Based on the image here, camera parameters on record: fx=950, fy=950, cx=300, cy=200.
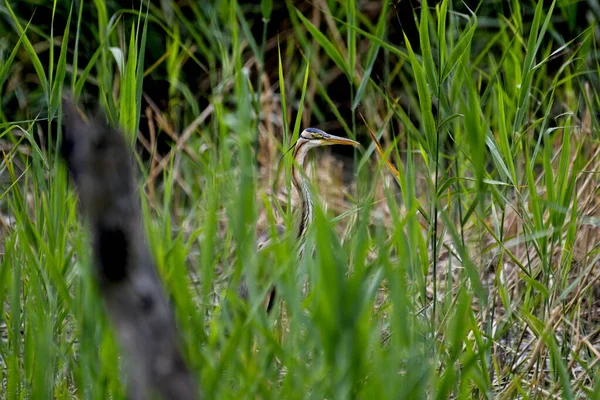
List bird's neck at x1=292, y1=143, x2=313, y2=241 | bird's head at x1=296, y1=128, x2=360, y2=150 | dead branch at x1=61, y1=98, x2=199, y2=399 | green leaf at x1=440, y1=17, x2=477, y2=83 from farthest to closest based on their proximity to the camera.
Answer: bird's head at x1=296, y1=128, x2=360, y2=150 → bird's neck at x1=292, y1=143, x2=313, y2=241 → green leaf at x1=440, y1=17, x2=477, y2=83 → dead branch at x1=61, y1=98, x2=199, y2=399

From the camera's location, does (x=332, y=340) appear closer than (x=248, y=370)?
Yes

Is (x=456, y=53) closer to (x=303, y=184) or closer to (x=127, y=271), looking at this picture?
(x=303, y=184)

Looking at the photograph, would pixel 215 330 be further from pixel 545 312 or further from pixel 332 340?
pixel 545 312

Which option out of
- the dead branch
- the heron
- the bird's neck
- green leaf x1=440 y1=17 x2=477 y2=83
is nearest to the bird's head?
the heron

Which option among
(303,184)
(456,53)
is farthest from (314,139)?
(456,53)

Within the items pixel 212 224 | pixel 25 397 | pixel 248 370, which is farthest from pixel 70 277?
pixel 248 370

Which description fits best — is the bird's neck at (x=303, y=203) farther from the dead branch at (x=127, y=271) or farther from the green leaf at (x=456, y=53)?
the dead branch at (x=127, y=271)

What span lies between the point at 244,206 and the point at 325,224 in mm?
247

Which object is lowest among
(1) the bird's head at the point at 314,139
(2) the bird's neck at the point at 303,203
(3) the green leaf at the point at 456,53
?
(2) the bird's neck at the point at 303,203

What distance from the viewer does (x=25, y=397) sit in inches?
65.0

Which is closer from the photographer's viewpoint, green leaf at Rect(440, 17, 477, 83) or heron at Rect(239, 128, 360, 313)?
green leaf at Rect(440, 17, 477, 83)

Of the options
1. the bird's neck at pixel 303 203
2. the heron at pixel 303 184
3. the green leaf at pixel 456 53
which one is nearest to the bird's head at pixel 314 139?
the heron at pixel 303 184

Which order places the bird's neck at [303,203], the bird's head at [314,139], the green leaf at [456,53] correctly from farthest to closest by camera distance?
1. the bird's head at [314,139]
2. the bird's neck at [303,203]
3. the green leaf at [456,53]

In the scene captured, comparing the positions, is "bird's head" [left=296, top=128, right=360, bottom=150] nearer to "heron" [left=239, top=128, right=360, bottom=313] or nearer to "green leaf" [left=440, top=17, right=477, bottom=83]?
"heron" [left=239, top=128, right=360, bottom=313]
